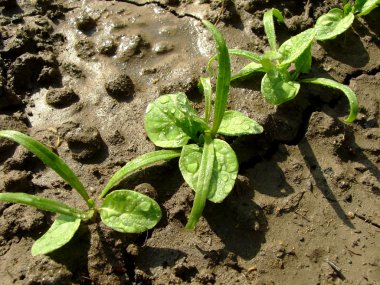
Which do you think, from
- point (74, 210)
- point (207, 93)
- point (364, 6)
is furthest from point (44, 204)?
point (364, 6)

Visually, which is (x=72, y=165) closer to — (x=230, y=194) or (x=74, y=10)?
(x=230, y=194)

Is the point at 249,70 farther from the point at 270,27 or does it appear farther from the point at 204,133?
the point at 204,133

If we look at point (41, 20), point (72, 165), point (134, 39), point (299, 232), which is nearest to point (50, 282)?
point (72, 165)

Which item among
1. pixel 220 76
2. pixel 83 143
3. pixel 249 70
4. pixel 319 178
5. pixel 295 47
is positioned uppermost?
pixel 220 76

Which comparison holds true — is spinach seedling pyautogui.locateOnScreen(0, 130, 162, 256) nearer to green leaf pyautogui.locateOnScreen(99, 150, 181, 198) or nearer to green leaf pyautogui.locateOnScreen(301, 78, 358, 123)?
green leaf pyautogui.locateOnScreen(99, 150, 181, 198)

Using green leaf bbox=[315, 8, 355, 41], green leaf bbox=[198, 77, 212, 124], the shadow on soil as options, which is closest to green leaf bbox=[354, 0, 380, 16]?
green leaf bbox=[315, 8, 355, 41]

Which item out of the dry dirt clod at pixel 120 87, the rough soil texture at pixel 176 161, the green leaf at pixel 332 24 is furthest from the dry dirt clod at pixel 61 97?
the green leaf at pixel 332 24
